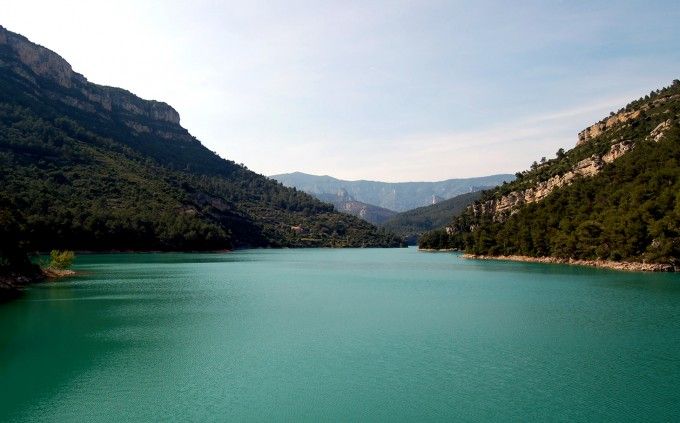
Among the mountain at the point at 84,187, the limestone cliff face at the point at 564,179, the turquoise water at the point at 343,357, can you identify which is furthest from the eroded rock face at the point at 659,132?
the mountain at the point at 84,187

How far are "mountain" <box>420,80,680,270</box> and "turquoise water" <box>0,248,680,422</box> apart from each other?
23704mm

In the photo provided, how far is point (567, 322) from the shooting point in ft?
108

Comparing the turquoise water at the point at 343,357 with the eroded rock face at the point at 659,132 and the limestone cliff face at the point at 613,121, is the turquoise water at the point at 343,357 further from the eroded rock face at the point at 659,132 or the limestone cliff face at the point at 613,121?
the limestone cliff face at the point at 613,121

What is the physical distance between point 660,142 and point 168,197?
117 meters

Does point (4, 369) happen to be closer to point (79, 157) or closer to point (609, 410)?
point (609, 410)

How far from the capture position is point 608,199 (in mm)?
82562

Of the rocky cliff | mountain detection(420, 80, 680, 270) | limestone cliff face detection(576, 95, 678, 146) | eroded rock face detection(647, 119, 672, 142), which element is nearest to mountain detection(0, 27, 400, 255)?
mountain detection(420, 80, 680, 270)

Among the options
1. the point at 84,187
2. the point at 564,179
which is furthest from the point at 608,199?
the point at 84,187

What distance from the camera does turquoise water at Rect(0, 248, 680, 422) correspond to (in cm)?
1819

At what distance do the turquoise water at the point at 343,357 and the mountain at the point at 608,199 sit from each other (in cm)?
2370

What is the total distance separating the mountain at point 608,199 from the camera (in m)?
68.6

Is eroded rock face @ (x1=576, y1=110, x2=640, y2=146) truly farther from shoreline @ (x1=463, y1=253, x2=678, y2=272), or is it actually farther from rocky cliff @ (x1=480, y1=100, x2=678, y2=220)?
shoreline @ (x1=463, y1=253, x2=678, y2=272)

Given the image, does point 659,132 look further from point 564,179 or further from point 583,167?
point 564,179

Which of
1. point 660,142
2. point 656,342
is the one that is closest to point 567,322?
point 656,342
